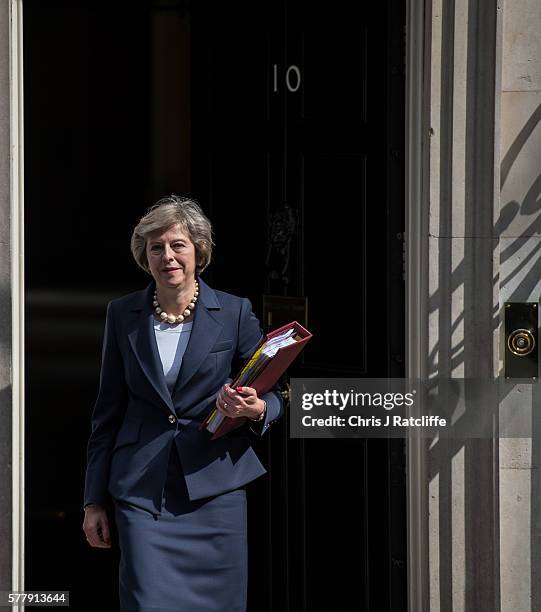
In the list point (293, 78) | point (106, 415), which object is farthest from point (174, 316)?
point (293, 78)

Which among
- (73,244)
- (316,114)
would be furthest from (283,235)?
(73,244)

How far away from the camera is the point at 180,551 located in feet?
13.3

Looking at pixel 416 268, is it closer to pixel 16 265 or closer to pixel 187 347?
pixel 187 347

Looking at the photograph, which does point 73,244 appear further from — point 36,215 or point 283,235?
point 283,235

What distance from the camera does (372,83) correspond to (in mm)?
4945

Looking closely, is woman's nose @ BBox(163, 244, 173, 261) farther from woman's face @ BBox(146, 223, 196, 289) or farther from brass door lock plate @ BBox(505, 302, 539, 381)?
brass door lock plate @ BBox(505, 302, 539, 381)

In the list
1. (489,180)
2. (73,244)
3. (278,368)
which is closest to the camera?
(278,368)

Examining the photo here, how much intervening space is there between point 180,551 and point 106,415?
1.83 ft

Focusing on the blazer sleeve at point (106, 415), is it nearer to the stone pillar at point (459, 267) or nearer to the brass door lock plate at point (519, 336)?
the stone pillar at point (459, 267)

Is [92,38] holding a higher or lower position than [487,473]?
higher

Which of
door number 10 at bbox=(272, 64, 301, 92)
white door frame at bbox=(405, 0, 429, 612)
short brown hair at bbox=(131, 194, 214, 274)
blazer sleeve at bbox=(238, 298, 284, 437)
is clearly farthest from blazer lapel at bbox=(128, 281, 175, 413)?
door number 10 at bbox=(272, 64, 301, 92)

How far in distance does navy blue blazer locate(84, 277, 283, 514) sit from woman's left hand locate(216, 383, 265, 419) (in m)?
0.13

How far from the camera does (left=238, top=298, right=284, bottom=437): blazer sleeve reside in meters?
4.01

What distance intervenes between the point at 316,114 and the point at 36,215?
94.8 inches
